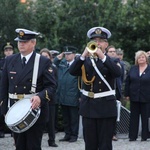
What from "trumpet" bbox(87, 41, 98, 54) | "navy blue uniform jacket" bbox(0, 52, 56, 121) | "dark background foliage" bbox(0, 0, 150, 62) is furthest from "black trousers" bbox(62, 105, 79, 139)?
"trumpet" bbox(87, 41, 98, 54)

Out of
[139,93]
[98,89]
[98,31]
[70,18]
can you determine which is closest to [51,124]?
[139,93]

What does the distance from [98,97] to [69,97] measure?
181 inches

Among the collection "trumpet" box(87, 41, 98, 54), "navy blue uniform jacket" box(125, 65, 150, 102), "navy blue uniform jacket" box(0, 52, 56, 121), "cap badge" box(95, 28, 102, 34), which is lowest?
"navy blue uniform jacket" box(125, 65, 150, 102)

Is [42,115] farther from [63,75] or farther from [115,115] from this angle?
[63,75]

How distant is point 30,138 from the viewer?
7.82 meters

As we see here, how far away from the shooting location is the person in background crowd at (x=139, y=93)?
41.2 feet

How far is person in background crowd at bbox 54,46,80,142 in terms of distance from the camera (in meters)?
12.5

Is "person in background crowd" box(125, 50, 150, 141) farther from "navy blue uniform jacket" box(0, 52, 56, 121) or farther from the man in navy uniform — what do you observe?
"navy blue uniform jacket" box(0, 52, 56, 121)

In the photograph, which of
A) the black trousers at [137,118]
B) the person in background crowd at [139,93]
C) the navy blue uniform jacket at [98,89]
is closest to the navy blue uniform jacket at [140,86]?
the person in background crowd at [139,93]

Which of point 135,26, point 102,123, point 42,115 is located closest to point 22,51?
point 42,115

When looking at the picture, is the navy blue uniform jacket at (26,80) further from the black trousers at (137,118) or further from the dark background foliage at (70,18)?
the dark background foliage at (70,18)

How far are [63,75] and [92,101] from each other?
474 cm

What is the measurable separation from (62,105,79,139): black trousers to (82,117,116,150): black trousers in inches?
182

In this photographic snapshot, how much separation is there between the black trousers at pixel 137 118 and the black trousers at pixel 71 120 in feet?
4.15
